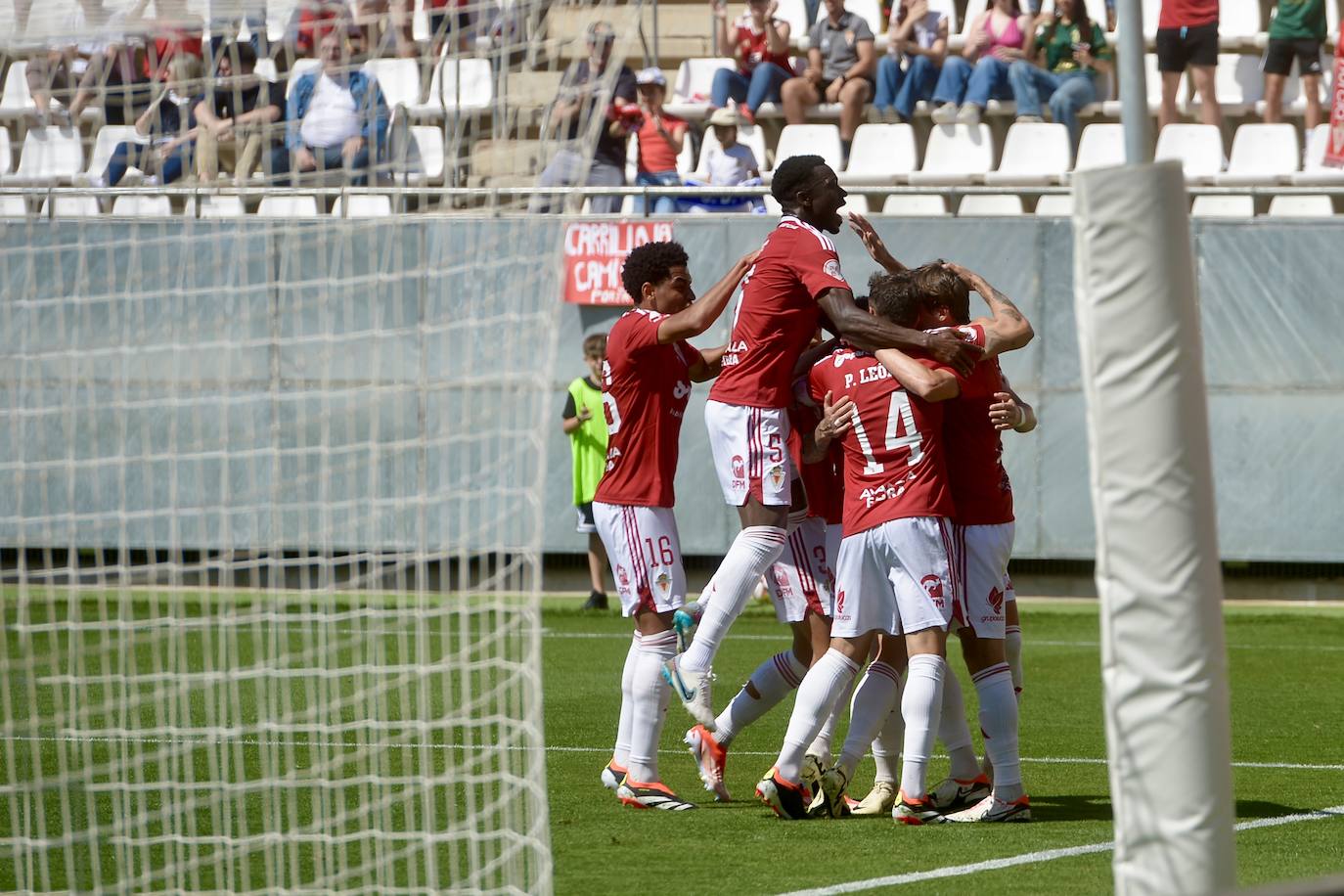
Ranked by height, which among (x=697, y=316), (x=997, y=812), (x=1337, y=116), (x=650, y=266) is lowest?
(x=997, y=812)

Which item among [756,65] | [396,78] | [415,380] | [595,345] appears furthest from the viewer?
[756,65]

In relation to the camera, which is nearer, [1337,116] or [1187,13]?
[1337,116]

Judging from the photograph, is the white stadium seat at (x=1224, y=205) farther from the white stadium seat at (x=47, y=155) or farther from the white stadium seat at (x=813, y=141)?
the white stadium seat at (x=47, y=155)

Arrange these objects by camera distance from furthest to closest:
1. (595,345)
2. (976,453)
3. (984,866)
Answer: (595,345), (976,453), (984,866)

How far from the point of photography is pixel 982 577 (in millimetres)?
7238

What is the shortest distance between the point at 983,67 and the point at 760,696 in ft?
37.9

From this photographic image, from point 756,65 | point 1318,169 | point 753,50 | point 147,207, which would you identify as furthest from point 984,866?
point 753,50

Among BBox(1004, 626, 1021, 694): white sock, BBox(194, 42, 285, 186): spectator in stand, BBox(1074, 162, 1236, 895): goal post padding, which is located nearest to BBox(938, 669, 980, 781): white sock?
BBox(1004, 626, 1021, 694): white sock

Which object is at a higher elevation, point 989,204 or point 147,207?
point 147,207

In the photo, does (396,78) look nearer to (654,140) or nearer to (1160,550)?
(1160,550)

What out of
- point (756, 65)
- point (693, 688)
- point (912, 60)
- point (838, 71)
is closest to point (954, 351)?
point (693, 688)

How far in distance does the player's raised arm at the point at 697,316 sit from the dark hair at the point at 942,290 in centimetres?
75

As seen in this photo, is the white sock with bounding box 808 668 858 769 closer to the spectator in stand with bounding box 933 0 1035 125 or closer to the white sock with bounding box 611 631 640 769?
the white sock with bounding box 611 631 640 769

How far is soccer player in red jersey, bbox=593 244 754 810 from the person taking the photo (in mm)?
7520
